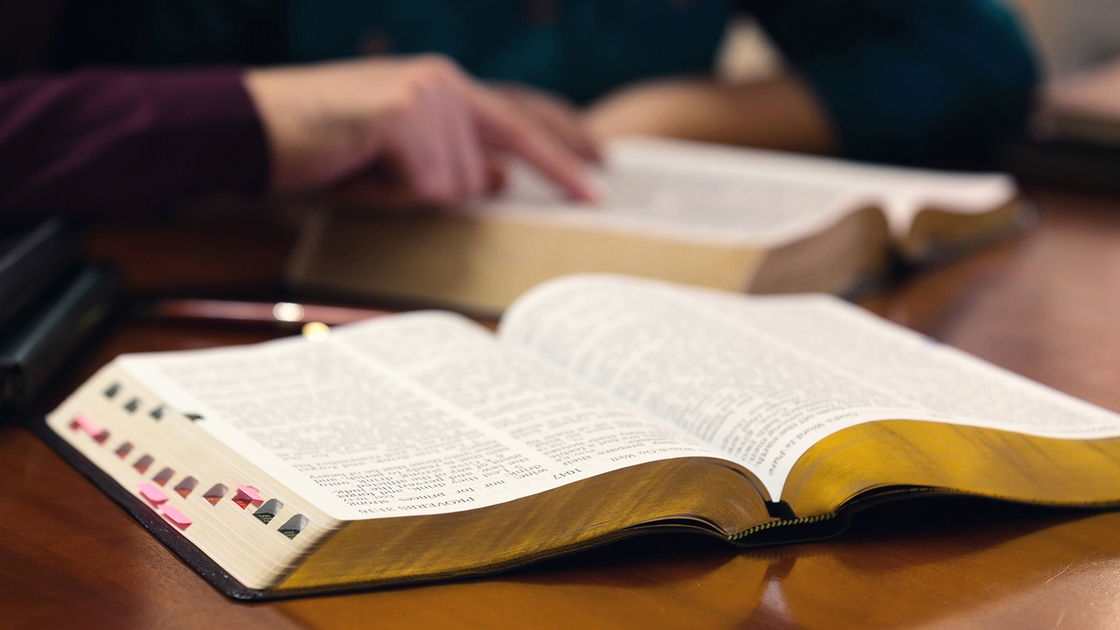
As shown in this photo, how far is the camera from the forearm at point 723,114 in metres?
1.21

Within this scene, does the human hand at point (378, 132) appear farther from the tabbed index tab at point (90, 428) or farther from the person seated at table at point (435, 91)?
the tabbed index tab at point (90, 428)

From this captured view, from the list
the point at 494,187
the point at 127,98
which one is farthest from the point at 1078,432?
the point at 127,98

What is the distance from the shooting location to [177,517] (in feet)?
1.18

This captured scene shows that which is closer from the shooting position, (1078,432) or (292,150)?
(1078,432)

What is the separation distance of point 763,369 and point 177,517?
0.86 ft

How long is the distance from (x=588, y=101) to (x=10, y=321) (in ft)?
3.32

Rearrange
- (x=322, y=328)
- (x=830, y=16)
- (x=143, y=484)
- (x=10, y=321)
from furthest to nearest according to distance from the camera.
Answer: (x=830, y=16), (x=322, y=328), (x=10, y=321), (x=143, y=484)

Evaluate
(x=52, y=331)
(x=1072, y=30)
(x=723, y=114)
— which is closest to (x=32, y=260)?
(x=52, y=331)

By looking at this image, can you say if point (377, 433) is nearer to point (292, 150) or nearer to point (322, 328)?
point (322, 328)

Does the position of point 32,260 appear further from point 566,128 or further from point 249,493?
point 566,128

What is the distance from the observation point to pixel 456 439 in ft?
1.29

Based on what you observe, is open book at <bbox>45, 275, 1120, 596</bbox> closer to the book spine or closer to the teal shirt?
the book spine

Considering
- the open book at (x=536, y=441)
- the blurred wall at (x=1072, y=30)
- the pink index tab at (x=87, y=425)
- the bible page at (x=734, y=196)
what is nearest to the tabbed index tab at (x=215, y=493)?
the open book at (x=536, y=441)

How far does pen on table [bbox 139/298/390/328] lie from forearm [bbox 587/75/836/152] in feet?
2.16
